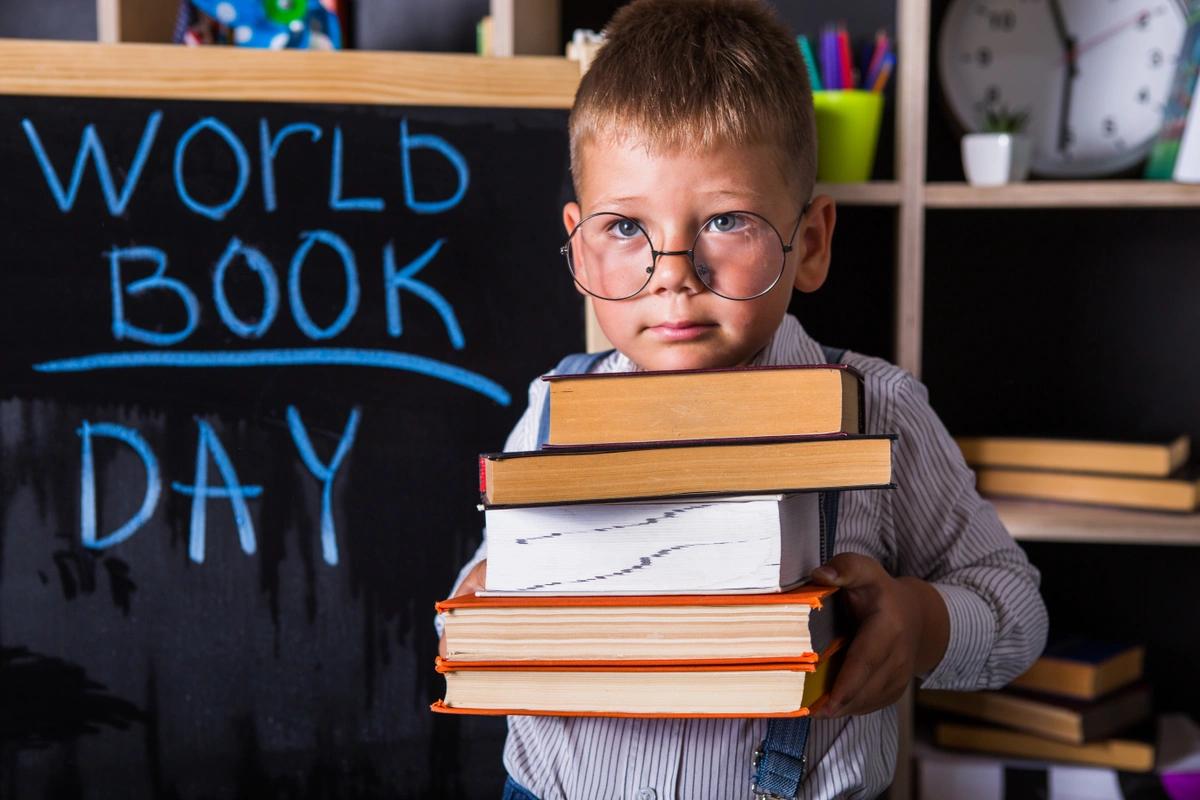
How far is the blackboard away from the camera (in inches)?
44.7

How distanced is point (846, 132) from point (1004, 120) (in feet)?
0.79

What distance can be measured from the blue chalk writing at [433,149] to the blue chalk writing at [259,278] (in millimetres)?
167

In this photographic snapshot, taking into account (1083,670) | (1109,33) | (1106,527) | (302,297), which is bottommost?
(1083,670)

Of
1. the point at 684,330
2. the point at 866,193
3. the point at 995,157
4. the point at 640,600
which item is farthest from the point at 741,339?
the point at 995,157

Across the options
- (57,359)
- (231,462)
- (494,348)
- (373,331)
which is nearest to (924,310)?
(494,348)

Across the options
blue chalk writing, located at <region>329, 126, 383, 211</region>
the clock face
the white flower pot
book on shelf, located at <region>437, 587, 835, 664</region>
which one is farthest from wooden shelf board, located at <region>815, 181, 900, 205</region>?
book on shelf, located at <region>437, 587, 835, 664</region>

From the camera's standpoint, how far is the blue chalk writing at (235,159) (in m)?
1.14

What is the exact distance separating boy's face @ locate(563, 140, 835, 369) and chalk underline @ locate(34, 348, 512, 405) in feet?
1.15

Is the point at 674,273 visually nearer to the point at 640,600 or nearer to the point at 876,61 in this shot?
the point at 640,600

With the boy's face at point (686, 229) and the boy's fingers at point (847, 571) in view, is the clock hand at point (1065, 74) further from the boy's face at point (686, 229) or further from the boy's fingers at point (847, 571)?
the boy's fingers at point (847, 571)

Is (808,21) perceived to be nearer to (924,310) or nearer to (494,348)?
(924,310)

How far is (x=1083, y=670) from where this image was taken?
1539 millimetres

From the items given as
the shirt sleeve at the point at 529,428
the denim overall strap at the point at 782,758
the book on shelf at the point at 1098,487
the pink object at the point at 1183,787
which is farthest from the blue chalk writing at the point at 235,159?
the pink object at the point at 1183,787

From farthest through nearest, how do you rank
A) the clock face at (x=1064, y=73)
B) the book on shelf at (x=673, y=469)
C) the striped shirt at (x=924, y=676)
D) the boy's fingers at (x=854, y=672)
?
the clock face at (x=1064, y=73) < the striped shirt at (x=924, y=676) < the boy's fingers at (x=854, y=672) < the book on shelf at (x=673, y=469)
